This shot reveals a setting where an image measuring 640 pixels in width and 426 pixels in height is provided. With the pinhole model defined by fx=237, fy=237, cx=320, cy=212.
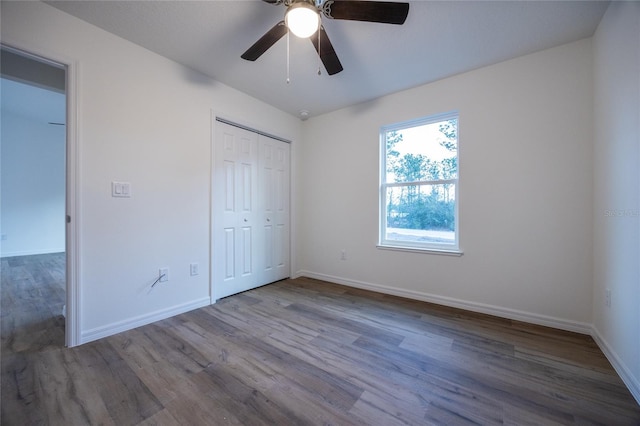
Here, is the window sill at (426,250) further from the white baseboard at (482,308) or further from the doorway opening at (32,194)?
the doorway opening at (32,194)

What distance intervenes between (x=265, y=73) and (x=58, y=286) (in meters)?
3.73

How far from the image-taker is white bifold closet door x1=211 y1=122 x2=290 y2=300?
2.75 m

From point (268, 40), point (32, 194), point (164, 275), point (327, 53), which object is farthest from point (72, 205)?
point (32, 194)

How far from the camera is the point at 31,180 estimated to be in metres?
5.02

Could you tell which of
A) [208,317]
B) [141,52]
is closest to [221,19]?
[141,52]

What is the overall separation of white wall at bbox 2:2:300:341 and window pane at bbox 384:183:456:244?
2.22 m

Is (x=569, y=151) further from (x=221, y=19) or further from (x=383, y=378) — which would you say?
(x=221, y=19)

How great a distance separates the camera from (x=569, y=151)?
2.01 m

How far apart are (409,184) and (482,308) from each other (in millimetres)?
Result: 1501

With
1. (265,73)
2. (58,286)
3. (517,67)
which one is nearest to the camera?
(517,67)

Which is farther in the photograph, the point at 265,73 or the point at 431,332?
the point at 265,73

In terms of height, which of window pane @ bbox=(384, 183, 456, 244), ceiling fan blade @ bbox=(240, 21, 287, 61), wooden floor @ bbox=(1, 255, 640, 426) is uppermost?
ceiling fan blade @ bbox=(240, 21, 287, 61)

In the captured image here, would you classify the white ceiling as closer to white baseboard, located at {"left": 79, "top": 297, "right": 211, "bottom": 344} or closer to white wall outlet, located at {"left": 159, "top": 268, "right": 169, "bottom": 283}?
white wall outlet, located at {"left": 159, "top": 268, "right": 169, "bottom": 283}

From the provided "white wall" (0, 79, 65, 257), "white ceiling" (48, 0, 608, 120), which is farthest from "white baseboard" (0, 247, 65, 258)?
"white ceiling" (48, 0, 608, 120)
